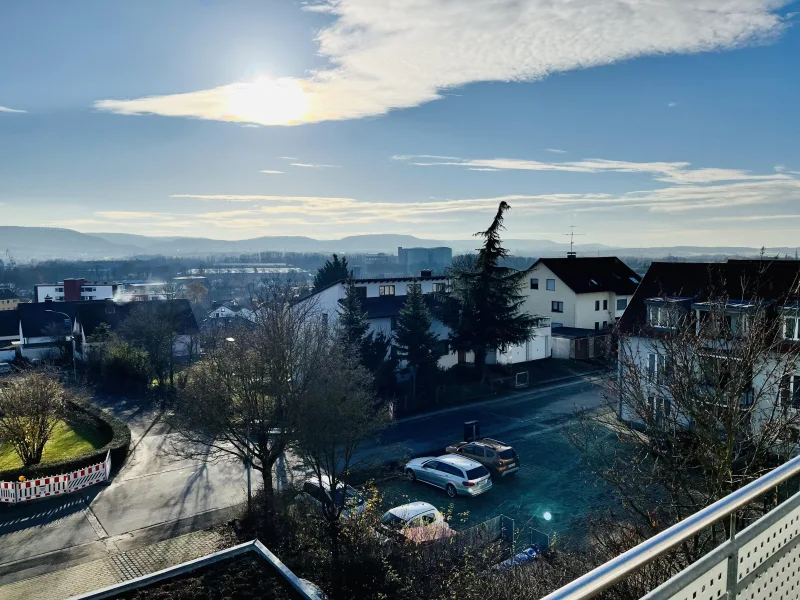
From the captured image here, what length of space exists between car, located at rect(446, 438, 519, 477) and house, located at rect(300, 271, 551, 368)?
42.1 ft

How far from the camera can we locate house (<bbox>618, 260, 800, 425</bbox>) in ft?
42.9

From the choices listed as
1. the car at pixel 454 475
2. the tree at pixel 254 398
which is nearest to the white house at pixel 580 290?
the car at pixel 454 475

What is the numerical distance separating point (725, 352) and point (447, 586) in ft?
26.8

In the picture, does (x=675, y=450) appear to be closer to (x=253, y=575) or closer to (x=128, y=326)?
(x=253, y=575)

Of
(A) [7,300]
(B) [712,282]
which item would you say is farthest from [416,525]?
(A) [7,300]

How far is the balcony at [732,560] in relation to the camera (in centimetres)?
199

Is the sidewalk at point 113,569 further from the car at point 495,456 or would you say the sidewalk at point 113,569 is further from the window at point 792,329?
the window at point 792,329

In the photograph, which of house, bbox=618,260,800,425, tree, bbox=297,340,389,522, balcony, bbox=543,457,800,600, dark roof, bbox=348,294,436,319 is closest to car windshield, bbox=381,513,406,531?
tree, bbox=297,340,389,522

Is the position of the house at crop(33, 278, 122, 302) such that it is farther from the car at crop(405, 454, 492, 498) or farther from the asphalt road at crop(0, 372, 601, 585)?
the car at crop(405, 454, 492, 498)

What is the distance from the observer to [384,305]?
39.5 metres

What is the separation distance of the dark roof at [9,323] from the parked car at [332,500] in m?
57.4

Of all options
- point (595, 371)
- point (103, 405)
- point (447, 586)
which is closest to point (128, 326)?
point (103, 405)

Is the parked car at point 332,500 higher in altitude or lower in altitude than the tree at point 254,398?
lower

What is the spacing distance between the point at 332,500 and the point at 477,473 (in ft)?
19.8
